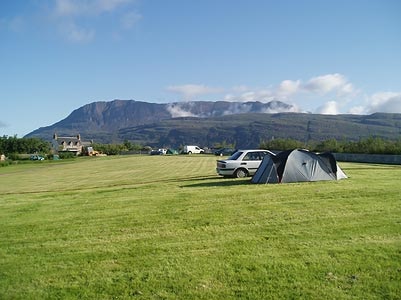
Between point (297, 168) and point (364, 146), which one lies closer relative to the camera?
point (297, 168)

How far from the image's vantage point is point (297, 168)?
53.8ft

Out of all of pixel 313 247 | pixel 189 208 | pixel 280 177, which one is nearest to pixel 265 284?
pixel 313 247

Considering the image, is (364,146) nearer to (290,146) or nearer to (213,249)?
(290,146)

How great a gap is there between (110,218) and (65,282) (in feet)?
14.2

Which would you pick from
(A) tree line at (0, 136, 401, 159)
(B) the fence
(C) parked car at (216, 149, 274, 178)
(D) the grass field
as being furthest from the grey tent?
(A) tree line at (0, 136, 401, 159)

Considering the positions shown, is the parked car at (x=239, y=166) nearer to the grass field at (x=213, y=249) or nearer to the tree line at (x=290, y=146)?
the grass field at (x=213, y=249)

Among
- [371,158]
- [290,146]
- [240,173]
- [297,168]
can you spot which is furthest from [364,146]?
[297,168]

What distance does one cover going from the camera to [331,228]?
8.48 meters

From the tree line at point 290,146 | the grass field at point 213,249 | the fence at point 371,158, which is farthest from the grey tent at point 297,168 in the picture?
the tree line at point 290,146

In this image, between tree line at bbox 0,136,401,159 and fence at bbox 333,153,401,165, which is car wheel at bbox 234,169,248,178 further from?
tree line at bbox 0,136,401,159

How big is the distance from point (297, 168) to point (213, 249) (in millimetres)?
9709

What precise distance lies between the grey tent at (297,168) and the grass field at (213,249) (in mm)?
3868

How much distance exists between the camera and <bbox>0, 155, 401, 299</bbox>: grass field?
19.4 feet

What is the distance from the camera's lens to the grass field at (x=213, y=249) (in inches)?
232
